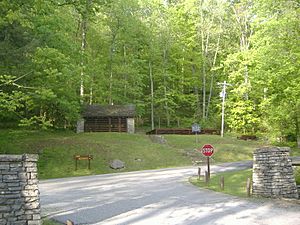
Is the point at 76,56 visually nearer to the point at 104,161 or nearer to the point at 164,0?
the point at 104,161

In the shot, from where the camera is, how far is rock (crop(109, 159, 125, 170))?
84.8ft

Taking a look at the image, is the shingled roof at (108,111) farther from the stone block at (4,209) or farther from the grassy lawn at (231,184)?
the stone block at (4,209)

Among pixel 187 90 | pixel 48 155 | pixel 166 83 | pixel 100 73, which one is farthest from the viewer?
pixel 187 90

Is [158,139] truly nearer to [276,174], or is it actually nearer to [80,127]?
[80,127]

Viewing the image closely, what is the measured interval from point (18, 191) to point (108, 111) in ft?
102

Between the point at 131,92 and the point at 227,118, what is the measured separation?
40.9 ft

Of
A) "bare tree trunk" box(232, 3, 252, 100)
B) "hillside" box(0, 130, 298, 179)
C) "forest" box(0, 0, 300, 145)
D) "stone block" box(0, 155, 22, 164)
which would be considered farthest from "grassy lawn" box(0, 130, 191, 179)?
"bare tree trunk" box(232, 3, 252, 100)

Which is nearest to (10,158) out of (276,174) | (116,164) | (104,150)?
(276,174)

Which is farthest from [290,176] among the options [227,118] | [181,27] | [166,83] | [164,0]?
[164,0]

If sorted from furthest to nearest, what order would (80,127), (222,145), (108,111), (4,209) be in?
(108,111) < (80,127) < (222,145) < (4,209)

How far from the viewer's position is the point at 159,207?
449 inches

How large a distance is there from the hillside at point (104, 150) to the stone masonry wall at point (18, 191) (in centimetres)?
1466

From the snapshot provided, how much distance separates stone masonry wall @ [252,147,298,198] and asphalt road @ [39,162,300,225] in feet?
2.12

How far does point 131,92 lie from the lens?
43625 mm
